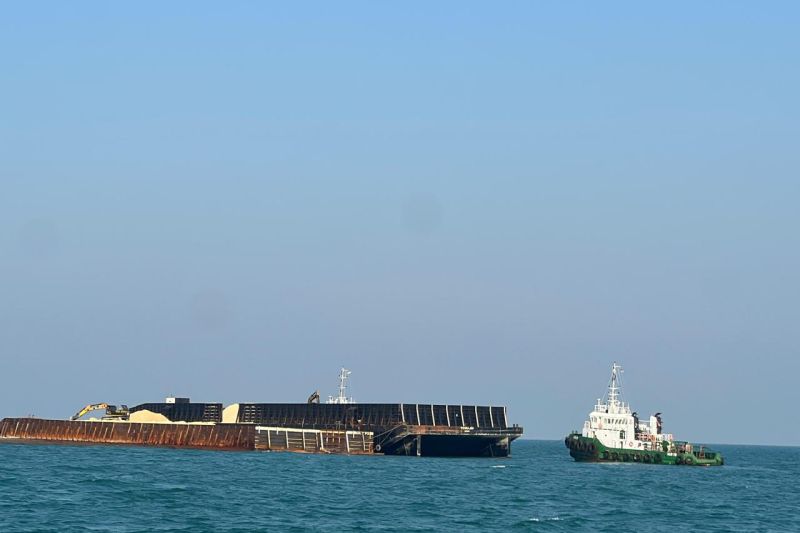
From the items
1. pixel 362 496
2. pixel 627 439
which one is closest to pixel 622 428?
pixel 627 439

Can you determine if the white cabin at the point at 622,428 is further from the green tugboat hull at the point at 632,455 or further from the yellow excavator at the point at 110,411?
the yellow excavator at the point at 110,411

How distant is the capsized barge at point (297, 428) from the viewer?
13162cm

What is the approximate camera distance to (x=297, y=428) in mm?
139750

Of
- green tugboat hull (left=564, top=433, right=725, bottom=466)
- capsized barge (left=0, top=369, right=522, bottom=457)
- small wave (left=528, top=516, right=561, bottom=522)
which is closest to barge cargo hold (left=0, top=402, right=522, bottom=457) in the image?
capsized barge (left=0, top=369, right=522, bottom=457)

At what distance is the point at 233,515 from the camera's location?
69.2m

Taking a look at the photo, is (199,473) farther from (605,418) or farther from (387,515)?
(605,418)

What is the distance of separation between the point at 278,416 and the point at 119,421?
19.7 m

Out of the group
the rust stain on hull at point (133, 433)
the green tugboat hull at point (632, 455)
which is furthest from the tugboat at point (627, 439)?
the rust stain on hull at point (133, 433)

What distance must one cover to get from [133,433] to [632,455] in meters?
60.3

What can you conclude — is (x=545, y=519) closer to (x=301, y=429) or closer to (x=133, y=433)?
(x=301, y=429)

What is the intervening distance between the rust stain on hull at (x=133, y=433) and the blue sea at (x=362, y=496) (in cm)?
1247

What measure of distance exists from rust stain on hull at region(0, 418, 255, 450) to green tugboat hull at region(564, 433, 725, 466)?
37895mm

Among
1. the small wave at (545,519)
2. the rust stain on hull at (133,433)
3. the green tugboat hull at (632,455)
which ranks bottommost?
the small wave at (545,519)

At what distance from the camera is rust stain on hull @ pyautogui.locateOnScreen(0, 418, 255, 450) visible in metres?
139
